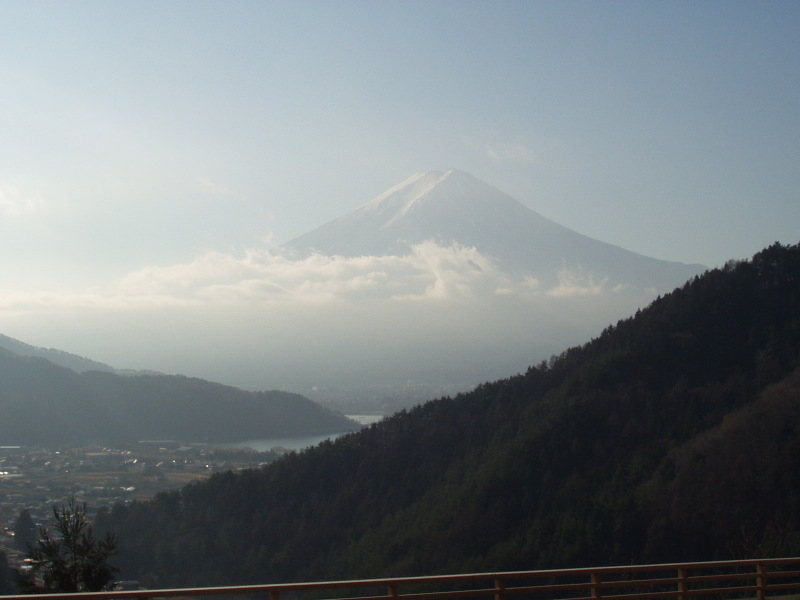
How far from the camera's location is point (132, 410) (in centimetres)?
6694

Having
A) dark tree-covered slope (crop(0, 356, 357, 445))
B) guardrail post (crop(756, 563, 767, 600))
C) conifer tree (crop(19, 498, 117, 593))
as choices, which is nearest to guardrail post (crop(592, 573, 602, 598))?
guardrail post (crop(756, 563, 767, 600))

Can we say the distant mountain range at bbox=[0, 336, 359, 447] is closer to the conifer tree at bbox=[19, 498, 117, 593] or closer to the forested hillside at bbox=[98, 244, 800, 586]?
the forested hillside at bbox=[98, 244, 800, 586]

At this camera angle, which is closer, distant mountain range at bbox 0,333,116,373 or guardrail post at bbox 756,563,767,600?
guardrail post at bbox 756,563,767,600

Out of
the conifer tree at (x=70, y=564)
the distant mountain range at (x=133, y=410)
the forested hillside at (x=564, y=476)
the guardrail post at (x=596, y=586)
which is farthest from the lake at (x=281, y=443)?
the guardrail post at (x=596, y=586)

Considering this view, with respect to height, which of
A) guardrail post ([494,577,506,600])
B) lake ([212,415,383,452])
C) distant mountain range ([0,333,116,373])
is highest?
distant mountain range ([0,333,116,373])

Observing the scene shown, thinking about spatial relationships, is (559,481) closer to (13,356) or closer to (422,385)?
(13,356)

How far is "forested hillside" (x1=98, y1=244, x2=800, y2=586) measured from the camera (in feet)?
73.6

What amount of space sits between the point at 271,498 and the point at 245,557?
167 inches

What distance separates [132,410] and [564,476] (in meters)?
50.0

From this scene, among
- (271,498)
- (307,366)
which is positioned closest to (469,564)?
(271,498)

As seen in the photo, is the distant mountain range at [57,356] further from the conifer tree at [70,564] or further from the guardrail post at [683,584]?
the guardrail post at [683,584]

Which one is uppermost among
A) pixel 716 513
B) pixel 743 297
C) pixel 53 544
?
pixel 743 297

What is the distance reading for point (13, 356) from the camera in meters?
71.1

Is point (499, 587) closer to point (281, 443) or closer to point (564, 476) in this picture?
point (564, 476)
